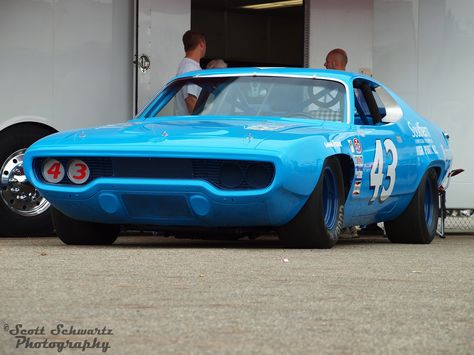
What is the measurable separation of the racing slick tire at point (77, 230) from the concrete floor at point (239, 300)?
0.68 metres

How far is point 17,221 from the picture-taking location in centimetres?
1075

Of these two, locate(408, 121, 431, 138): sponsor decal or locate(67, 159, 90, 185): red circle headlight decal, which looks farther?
locate(408, 121, 431, 138): sponsor decal

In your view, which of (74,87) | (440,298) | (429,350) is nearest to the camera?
(429,350)

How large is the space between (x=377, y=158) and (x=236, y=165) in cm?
164

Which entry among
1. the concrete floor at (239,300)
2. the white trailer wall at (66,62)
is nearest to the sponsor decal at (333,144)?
the concrete floor at (239,300)

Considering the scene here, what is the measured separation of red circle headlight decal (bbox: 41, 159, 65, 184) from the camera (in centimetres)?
837

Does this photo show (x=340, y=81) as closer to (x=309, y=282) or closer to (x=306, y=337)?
(x=309, y=282)

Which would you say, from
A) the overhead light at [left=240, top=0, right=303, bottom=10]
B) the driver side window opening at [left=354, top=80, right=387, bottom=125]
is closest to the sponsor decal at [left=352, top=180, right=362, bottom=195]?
the driver side window opening at [left=354, top=80, right=387, bottom=125]

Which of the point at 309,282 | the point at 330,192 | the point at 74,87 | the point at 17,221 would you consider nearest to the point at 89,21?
the point at 74,87

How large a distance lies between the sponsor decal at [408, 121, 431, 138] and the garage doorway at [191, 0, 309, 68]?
15.3 meters

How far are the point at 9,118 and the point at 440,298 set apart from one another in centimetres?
608

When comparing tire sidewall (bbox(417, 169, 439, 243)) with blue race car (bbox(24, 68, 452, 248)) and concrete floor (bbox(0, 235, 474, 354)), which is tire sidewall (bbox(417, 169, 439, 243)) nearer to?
blue race car (bbox(24, 68, 452, 248))

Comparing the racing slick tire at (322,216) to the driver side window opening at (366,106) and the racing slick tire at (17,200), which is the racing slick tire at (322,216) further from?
the racing slick tire at (17,200)

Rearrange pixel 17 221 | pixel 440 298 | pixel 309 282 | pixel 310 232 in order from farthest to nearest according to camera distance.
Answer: pixel 17 221 < pixel 310 232 < pixel 309 282 < pixel 440 298
